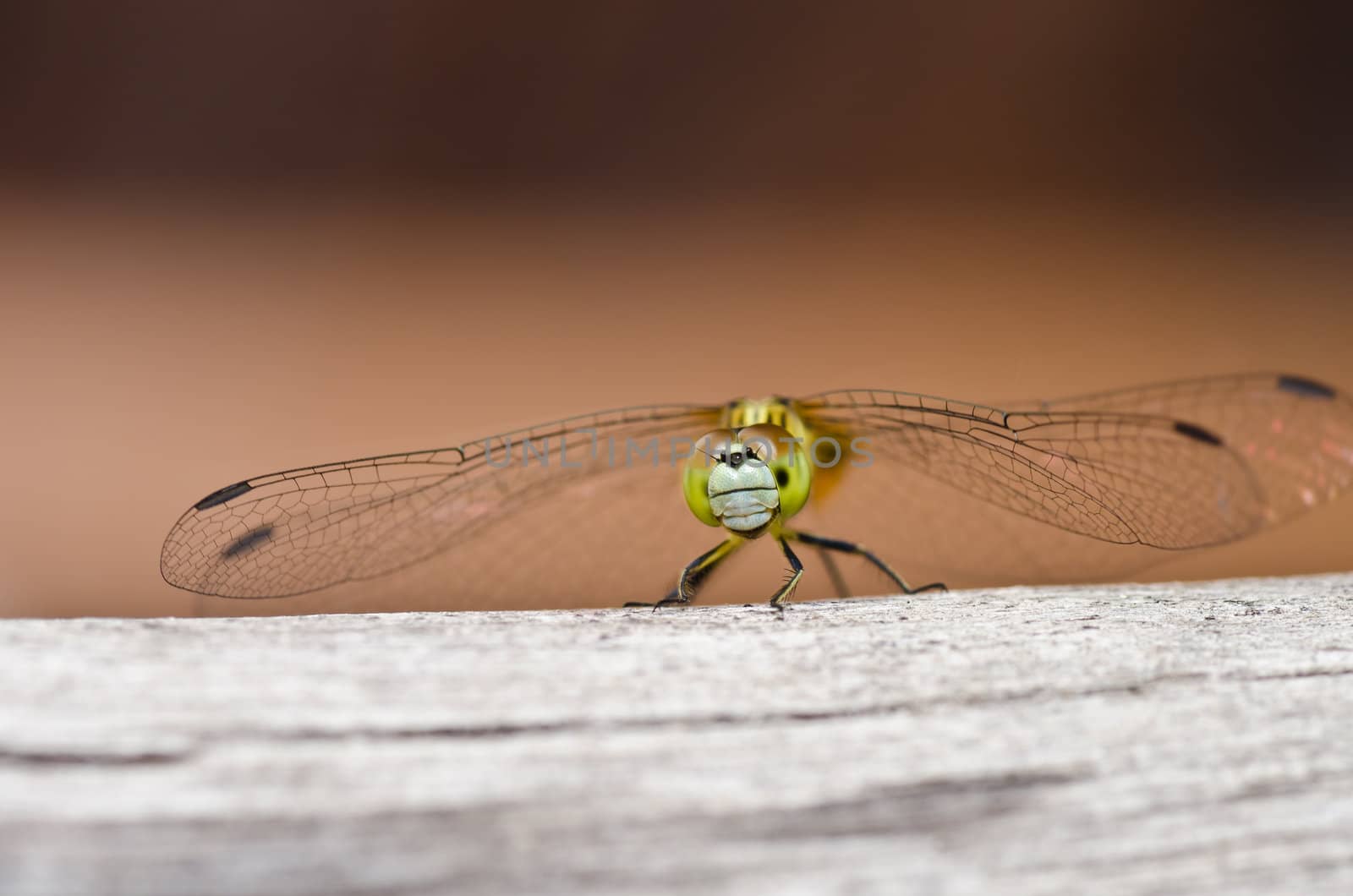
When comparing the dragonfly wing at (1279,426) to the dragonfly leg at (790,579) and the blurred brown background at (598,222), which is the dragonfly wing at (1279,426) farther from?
the blurred brown background at (598,222)

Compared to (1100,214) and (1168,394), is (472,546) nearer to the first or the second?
(1168,394)

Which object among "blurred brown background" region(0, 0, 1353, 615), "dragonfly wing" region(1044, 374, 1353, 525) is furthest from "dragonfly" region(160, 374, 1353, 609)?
"blurred brown background" region(0, 0, 1353, 615)

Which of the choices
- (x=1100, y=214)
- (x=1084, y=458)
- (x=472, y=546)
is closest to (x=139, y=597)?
(x=472, y=546)

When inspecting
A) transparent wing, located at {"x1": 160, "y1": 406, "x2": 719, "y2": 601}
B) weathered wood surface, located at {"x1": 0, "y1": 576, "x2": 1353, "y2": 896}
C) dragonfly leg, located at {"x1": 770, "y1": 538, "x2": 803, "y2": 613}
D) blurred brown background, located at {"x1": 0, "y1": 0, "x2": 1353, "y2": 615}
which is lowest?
weathered wood surface, located at {"x1": 0, "y1": 576, "x2": 1353, "y2": 896}

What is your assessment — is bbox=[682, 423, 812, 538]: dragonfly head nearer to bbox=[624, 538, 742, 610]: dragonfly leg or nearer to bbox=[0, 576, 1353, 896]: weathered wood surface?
bbox=[624, 538, 742, 610]: dragonfly leg

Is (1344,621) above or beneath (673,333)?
beneath

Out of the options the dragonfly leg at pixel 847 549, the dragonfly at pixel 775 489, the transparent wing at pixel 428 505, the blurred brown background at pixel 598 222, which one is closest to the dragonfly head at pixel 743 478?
the dragonfly at pixel 775 489
